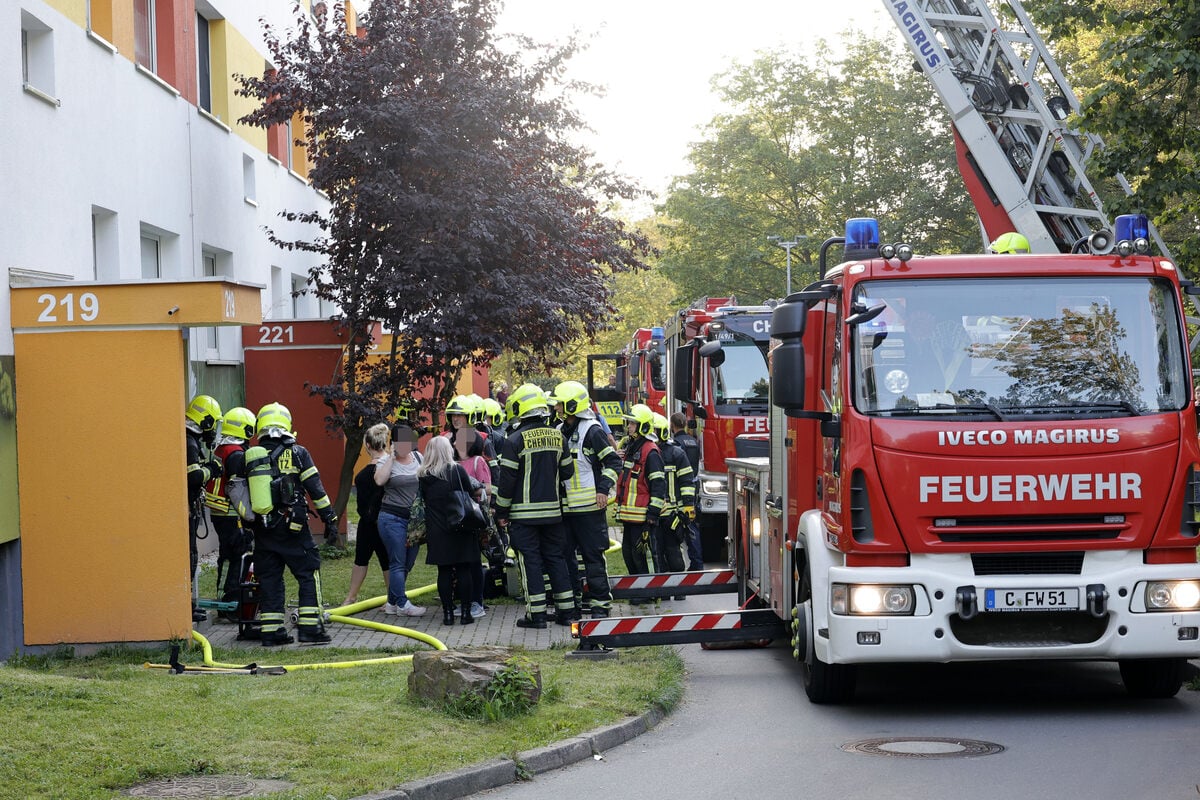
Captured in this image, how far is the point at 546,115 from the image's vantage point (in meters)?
17.8

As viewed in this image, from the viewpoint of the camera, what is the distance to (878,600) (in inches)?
315

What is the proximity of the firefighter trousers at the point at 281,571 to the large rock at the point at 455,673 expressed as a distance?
2.97 meters

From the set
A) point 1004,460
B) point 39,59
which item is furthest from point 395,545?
point 1004,460

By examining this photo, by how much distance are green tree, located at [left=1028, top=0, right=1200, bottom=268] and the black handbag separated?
648 cm

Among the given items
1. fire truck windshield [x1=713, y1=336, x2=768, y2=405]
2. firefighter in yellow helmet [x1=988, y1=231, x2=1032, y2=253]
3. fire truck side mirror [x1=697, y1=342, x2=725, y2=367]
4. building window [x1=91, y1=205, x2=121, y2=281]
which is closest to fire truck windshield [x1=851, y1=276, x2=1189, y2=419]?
firefighter in yellow helmet [x1=988, y1=231, x2=1032, y2=253]

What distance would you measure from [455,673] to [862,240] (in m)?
3.68

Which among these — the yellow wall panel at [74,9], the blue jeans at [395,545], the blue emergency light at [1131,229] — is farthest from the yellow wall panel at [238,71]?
the blue emergency light at [1131,229]

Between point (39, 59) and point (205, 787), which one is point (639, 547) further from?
point (205, 787)

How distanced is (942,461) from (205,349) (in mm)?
12229

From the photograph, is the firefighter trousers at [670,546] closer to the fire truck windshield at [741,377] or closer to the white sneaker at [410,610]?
the white sneaker at [410,610]

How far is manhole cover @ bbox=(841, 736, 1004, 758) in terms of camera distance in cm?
745

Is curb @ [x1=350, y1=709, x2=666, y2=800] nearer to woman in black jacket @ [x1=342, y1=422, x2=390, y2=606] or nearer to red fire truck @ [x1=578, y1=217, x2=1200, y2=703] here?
red fire truck @ [x1=578, y1=217, x2=1200, y2=703]

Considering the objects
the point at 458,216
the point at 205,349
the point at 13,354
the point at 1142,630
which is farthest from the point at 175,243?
the point at 1142,630

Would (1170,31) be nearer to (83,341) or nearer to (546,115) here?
(546,115)
